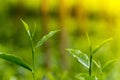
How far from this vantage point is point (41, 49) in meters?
6.34

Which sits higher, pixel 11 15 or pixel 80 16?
pixel 11 15

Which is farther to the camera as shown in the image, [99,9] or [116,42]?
[99,9]

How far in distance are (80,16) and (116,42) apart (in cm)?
383

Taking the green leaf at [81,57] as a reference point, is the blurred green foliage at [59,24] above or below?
below

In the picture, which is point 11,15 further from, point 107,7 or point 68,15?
point 107,7

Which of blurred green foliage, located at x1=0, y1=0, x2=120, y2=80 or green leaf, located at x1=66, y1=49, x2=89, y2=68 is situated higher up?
green leaf, located at x1=66, y1=49, x2=89, y2=68

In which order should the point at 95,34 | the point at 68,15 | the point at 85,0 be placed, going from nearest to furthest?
the point at 95,34
the point at 68,15
the point at 85,0

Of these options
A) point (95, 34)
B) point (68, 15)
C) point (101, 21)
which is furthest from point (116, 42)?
point (68, 15)

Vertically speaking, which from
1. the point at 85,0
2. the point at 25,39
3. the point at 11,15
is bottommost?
the point at 85,0

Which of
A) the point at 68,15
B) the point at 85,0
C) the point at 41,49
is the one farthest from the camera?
the point at 85,0

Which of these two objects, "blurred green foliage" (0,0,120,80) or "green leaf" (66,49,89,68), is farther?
"blurred green foliage" (0,0,120,80)

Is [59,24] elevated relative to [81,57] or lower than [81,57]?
lower

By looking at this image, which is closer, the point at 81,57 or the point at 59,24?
the point at 81,57

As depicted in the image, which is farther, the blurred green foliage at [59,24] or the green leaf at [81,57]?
the blurred green foliage at [59,24]
